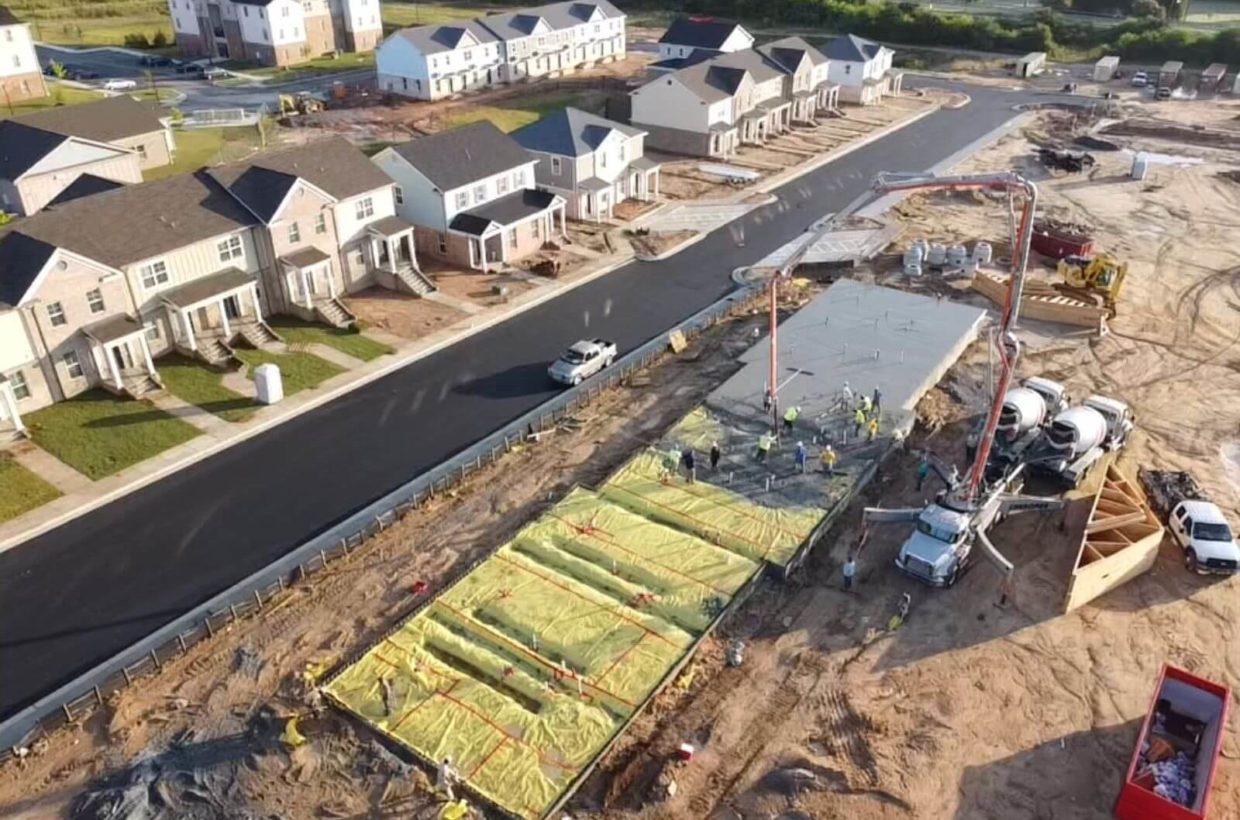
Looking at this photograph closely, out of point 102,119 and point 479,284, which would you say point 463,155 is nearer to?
point 479,284

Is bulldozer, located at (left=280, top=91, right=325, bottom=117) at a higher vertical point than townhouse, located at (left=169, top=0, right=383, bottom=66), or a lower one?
lower

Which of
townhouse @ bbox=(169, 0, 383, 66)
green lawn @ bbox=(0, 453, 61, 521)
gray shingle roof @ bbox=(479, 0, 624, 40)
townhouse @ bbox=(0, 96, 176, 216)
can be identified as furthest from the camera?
townhouse @ bbox=(169, 0, 383, 66)

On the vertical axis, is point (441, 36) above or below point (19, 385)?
above

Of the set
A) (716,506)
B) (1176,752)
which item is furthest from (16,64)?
(1176,752)

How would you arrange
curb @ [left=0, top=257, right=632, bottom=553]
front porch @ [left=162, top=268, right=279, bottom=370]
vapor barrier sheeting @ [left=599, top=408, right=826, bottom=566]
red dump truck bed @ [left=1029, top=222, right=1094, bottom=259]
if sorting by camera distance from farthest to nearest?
red dump truck bed @ [left=1029, top=222, right=1094, bottom=259]
front porch @ [left=162, top=268, right=279, bottom=370]
curb @ [left=0, top=257, right=632, bottom=553]
vapor barrier sheeting @ [left=599, top=408, right=826, bottom=566]

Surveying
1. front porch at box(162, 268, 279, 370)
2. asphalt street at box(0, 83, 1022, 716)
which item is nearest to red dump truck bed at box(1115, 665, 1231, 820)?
asphalt street at box(0, 83, 1022, 716)

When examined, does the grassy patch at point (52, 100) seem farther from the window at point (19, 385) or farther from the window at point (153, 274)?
the window at point (19, 385)

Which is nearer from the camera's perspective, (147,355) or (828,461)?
(828,461)

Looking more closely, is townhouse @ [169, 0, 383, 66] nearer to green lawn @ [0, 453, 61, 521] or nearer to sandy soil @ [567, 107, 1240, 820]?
green lawn @ [0, 453, 61, 521]
